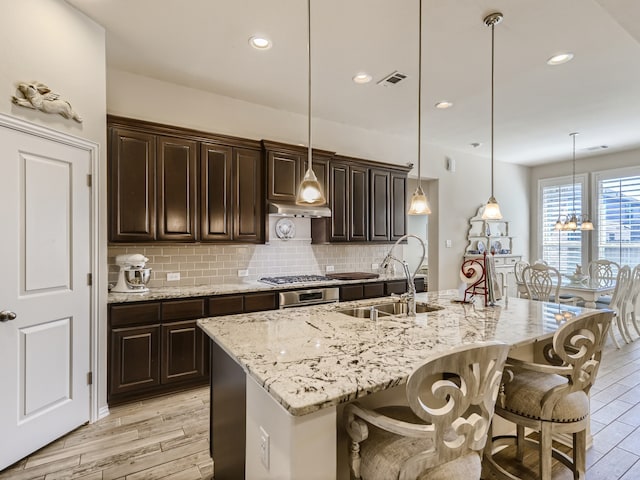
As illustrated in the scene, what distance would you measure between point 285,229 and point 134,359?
2.11 meters

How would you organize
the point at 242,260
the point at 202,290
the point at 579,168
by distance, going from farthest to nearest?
1. the point at 579,168
2. the point at 242,260
3. the point at 202,290

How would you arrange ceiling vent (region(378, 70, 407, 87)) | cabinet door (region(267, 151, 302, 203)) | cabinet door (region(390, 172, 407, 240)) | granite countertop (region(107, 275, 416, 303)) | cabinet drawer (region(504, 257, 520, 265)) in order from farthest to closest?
cabinet drawer (region(504, 257, 520, 265))
cabinet door (region(390, 172, 407, 240))
cabinet door (region(267, 151, 302, 203))
ceiling vent (region(378, 70, 407, 87))
granite countertop (region(107, 275, 416, 303))

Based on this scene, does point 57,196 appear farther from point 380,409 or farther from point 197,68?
point 380,409

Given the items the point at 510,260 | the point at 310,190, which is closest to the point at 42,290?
the point at 310,190

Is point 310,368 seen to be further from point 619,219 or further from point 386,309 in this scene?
point 619,219

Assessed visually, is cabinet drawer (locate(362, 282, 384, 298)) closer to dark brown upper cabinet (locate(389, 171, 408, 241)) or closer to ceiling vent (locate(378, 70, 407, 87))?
dark brown upper cabinet (locate(389, 171, 408, 241))

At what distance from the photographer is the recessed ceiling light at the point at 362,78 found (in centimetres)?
335

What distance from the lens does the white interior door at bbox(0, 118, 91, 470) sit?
209 centimetres

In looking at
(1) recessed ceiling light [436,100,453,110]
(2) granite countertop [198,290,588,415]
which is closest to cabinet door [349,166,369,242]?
(1) recessed ceiling light [436,100,453,110]

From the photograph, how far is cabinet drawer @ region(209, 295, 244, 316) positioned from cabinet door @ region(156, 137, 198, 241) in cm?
66

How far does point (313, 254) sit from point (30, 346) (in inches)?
116

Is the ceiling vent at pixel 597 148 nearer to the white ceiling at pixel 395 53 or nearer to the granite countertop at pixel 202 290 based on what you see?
the white ceiling at pixel 395 53

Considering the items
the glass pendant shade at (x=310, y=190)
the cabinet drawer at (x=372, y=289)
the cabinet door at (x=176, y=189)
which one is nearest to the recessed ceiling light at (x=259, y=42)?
the cabinet door at (x=176, y=189)

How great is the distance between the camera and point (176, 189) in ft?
10.6
